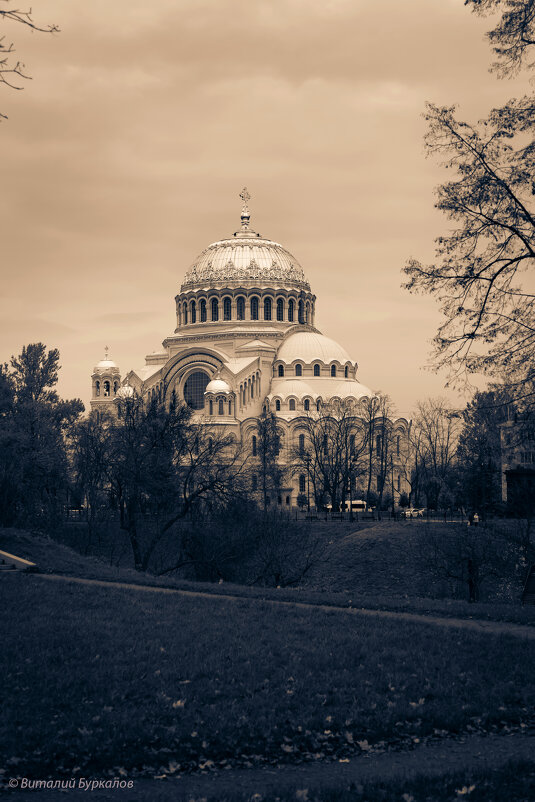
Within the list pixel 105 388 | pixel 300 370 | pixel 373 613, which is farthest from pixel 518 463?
pixel 105 388

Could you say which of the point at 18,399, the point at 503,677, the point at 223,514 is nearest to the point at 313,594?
the point at 503,677

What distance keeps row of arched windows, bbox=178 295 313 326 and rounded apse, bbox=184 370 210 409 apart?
658cm

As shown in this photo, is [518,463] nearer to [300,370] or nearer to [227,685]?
[300,370]

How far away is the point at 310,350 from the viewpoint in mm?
82375

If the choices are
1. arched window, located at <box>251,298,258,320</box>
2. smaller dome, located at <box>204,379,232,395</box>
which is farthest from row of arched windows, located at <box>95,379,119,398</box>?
arched window, located at <box>251,298,258,320</box>

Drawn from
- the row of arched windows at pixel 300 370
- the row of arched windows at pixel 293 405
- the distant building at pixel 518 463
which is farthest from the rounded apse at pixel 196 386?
the distant building at pixel 518 463

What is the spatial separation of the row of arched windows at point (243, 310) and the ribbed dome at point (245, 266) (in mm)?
Answer: 1509

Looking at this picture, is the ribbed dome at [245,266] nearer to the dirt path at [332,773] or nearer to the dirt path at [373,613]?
the dirt path at [373,613]

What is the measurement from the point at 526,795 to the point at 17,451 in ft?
113

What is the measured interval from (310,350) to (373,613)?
220 feet

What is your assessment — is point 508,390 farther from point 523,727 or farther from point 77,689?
point 77,689

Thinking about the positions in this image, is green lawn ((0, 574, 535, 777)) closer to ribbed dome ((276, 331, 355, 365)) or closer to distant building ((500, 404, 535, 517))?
distant building ((500, 404, 535, 517))

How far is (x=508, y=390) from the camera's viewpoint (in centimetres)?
1584

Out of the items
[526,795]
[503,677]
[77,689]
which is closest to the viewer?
[526,795]
